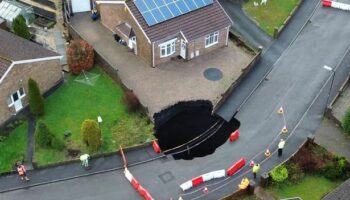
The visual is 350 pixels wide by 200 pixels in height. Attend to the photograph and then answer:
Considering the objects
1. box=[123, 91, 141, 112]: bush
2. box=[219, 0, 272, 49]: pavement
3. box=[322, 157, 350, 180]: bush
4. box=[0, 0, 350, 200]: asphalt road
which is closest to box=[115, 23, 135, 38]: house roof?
box=[123, 91, 141, 112]: bush

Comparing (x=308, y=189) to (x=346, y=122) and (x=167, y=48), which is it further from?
(x=167, y=48)

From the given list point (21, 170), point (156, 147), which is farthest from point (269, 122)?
point (21, 170)

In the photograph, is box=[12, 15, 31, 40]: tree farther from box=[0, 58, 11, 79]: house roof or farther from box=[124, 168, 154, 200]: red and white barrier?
box=[124, 168, 154, 200]: red and white barrier

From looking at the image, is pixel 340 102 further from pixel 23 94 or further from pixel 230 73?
pixel 23 94

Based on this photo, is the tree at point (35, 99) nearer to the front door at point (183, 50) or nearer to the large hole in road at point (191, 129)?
the large hole in road at point (191, 129)

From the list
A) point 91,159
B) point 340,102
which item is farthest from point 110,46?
point 340,102

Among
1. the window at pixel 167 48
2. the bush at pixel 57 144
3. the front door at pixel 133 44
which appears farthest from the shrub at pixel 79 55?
the bush at pixel 57 144

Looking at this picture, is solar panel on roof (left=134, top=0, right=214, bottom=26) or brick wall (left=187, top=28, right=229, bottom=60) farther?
brick wall (left=187, top=28, right=229, bottom=60)
